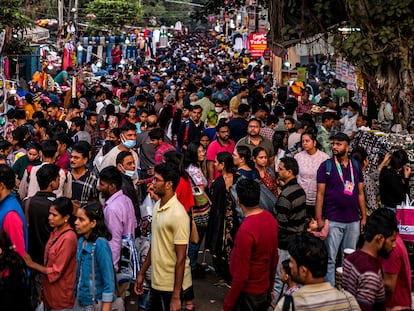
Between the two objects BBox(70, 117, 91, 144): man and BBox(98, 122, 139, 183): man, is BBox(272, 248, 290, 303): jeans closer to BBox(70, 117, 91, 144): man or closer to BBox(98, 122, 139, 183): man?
BBox(98, 122, 139, 183): man

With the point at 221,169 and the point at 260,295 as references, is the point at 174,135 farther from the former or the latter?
the point at 260,295

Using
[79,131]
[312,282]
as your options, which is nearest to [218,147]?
[79,131]

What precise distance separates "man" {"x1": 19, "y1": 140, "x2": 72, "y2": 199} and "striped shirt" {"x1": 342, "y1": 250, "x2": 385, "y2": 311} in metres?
3.34

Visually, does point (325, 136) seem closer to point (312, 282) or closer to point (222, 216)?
point (222, 216)

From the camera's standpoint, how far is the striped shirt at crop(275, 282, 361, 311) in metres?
3.95

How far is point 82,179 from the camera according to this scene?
716 centimetres

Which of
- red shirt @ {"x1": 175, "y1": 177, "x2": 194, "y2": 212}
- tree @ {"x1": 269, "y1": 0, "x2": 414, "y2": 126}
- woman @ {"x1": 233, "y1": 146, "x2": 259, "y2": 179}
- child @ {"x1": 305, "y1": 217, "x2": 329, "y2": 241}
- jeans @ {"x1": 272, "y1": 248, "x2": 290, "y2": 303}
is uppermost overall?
tree @ {"x1": 269, "y1": 0, "x2": 414, "y2": 126}

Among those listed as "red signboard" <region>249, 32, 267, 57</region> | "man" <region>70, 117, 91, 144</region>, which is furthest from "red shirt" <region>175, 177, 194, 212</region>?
"red signboard" <region>249, 32, 267, 57</region>

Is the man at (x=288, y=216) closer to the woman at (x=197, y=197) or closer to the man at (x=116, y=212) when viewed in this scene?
the woman at (x=197, y=197)

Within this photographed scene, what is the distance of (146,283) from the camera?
635 cm

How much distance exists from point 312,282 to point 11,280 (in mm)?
2045

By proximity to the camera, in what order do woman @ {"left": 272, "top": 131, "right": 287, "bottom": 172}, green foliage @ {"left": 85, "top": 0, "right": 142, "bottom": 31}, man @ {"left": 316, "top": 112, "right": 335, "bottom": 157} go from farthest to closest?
1. green foliage @ {"left": 85, "top": 0, "right": 142, "bottom": 31}
2. man @ {"left": 316, "top": 112, "right": 335, "bottom": 157}
3. woman @ {"left": 272, "top": 131, "right": 287, "bottom": 172}

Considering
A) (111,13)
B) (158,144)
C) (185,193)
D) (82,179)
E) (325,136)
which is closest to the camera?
(185,193)

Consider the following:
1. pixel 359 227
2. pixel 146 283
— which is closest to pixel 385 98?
pixel 359 227
